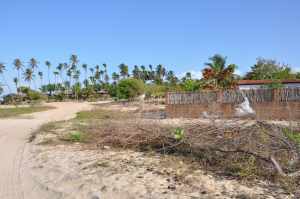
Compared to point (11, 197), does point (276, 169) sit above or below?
above

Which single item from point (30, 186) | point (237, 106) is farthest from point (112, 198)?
point (237, 106)

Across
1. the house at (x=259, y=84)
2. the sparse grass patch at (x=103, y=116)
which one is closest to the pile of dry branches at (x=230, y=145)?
the sparse grass patch at (x=103, y=116)

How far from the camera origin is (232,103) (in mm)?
19125

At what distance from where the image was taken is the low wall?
17641 millimetres

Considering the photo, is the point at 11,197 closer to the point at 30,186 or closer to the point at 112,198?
the point at 30,186

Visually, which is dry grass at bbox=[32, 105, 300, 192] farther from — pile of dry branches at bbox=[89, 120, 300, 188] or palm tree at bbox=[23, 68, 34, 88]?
palm tree at bbox=[23, 68, 34, 88]

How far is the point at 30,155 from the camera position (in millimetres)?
9414

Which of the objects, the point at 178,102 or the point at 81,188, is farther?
the point at 178,102

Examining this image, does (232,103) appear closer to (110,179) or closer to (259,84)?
(259,84)

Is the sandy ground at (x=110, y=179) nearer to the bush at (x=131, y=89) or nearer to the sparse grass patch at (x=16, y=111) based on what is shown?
the sparse grass patch at (x=16, y=111)

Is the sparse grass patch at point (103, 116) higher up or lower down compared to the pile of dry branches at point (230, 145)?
lower down

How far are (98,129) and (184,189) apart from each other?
6.08 metres

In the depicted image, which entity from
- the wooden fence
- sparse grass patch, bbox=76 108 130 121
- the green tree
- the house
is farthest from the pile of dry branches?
the green tree

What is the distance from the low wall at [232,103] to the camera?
17641 mm
